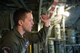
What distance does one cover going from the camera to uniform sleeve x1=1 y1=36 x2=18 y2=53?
1882 millimetres

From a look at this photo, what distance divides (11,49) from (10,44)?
5 cm

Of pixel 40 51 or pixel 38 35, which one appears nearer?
pixel 38 35

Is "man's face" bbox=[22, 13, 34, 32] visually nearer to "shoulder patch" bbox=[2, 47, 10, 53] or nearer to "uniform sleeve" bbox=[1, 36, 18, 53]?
"uniform sleeve" bbox=[1, 36, 18, 53]

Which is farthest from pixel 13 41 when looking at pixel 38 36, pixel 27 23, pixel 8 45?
pixel 38 36

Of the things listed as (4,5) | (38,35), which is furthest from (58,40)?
(38,35)

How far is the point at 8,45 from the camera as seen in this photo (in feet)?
6.21

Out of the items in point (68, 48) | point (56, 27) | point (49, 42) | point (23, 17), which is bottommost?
point (68, 48)

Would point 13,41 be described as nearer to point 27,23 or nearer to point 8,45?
point 8,45

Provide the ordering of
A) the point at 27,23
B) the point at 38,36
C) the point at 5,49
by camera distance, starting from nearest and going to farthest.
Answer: the point at 5,49 < the point at 27,23 < the point at 38,36

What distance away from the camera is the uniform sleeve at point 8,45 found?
1.88 metres

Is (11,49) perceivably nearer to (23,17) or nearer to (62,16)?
(23,17)

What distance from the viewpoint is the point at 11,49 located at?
1897 mm

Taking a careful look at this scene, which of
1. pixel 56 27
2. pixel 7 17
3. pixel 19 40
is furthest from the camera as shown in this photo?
pixel 56 27

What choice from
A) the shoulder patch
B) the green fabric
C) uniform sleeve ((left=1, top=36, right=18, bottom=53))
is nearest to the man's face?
the green fabric
